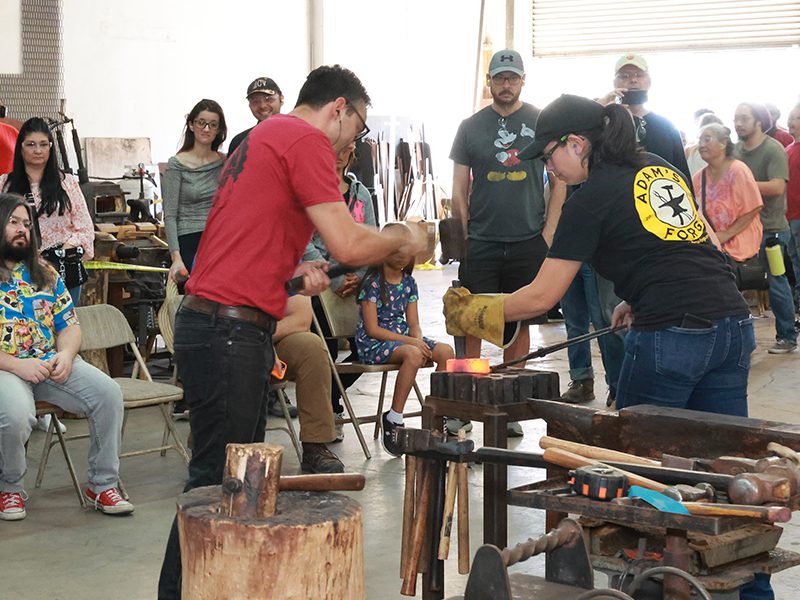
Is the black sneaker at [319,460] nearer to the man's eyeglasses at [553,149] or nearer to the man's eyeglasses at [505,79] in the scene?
the man's eyeglasses at [505,79]

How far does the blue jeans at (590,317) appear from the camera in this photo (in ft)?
20.9

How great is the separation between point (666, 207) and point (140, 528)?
8.19 ft

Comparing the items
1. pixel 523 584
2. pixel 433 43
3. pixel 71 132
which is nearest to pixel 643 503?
pixel 523 584

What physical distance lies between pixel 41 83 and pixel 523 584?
32.3ft

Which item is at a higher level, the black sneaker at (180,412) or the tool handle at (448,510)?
the tool handle at (448,510)

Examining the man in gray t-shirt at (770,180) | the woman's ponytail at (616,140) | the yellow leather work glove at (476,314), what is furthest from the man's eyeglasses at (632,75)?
the woman's ponytail at (616,140)

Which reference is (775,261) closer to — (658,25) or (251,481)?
(251,481)

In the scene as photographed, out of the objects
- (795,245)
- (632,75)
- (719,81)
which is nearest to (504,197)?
(632,75)

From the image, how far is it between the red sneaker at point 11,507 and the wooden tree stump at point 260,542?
2.47m

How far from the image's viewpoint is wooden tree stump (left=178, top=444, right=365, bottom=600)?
2.45m

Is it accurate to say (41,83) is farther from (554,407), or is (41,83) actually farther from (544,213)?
(554,407)

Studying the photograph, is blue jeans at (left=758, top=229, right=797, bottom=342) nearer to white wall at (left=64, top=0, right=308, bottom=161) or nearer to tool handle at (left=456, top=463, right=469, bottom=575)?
tool handle at (left=456, top=463, right=469, bottom=575)

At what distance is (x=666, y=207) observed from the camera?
11.3 ft

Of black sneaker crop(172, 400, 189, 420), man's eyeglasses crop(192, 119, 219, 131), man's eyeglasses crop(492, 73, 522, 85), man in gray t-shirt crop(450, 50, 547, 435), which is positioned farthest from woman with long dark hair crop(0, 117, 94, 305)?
man's eyeglasses crop(492, 73, 522, 85)
